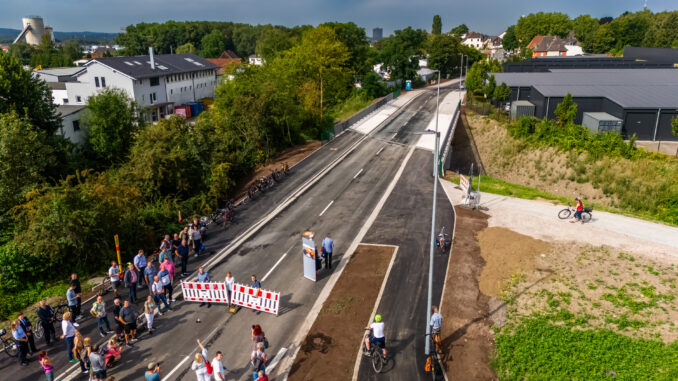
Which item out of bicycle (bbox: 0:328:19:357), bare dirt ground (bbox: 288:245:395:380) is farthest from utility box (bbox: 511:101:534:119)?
bicycle (bbox: 0:328:19:357)

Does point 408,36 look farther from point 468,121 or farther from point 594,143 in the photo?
point 594,143

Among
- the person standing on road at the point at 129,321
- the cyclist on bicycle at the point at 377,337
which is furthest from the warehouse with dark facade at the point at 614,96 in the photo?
the person standing on road at the point at 129,321

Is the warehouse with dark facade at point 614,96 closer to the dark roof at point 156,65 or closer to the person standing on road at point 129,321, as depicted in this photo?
the person standing on road at point 129,321

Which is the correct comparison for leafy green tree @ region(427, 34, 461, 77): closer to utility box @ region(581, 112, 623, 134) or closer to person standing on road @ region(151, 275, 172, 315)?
utility box @ region(581, 112, 623, 134)

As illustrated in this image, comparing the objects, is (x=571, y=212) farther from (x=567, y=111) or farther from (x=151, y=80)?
(x=151, y=80)

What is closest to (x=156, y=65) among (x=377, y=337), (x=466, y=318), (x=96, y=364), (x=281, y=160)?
(x=281, y=160)
